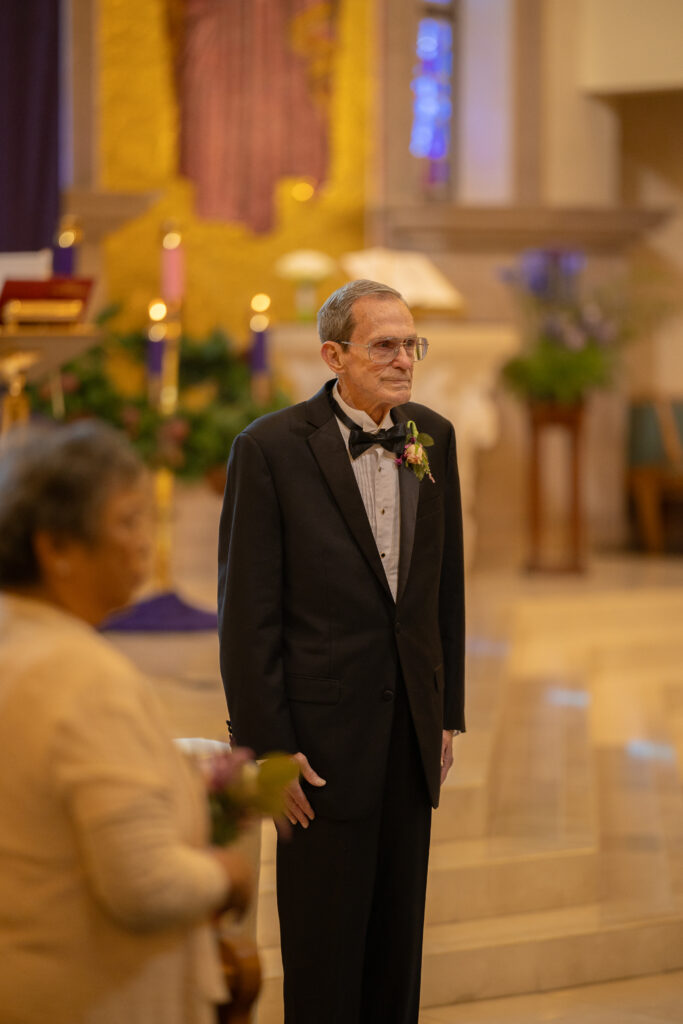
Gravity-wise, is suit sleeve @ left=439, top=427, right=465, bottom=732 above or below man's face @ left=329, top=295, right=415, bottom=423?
below


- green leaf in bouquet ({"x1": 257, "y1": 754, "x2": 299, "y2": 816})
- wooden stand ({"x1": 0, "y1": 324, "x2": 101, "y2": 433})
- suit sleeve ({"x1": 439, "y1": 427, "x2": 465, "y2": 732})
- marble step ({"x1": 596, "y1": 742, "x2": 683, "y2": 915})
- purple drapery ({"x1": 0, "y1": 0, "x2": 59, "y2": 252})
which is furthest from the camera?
purple drapery ({"x1": 0, "y1": 0, "x2": 59, "y2": 252})

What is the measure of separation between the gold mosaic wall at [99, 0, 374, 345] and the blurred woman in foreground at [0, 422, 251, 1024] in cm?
617

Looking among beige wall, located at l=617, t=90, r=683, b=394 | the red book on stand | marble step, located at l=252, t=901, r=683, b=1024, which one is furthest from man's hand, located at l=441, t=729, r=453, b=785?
beige wall, located at l=617, t=90, r=683, b=394

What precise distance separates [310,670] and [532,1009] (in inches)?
57.3

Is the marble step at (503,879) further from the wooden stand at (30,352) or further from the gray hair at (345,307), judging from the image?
the gray hair at (345,307)

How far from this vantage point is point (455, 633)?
237 cm

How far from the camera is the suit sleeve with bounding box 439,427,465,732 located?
236cm

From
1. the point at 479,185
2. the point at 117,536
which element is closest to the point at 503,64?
the point at 479,185

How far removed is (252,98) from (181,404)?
10.1ft

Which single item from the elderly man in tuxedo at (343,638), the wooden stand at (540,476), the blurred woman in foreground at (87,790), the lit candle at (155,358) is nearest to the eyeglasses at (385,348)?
the elderly man in tuxedo at (343,638)

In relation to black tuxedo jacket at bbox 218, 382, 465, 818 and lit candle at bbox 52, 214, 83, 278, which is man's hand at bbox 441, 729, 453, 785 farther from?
lit candle at bbox 52, 214, 83, 278

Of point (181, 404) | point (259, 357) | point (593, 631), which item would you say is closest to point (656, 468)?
point (593, 631)

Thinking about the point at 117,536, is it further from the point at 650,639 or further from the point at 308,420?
the point at 650,639

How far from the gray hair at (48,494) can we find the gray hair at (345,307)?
2.78 ft
